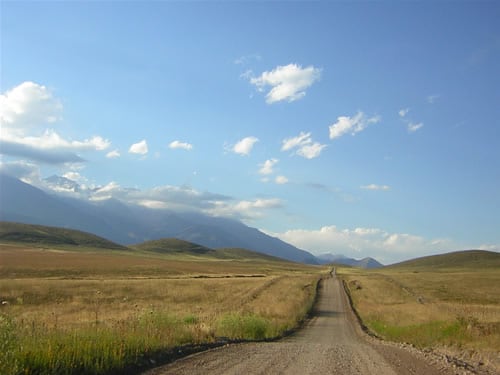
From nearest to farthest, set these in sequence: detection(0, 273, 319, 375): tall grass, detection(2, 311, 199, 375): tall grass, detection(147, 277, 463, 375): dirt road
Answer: detection(2, 311, 199, 375): tall grass < detection(0, 273, 319, 375): tall grass < detection(147, 277, 463, 375): dirt road

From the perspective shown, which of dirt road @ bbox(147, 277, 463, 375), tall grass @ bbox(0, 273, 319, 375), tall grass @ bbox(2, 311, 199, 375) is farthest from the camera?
dirt road @ bbox(147, 277, 463, 375)

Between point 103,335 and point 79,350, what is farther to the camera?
point 103,335

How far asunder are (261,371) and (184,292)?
42532 millimetres

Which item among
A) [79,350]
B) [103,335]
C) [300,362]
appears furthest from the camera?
[300,362]

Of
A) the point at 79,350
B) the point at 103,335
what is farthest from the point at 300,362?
the point at 79,350

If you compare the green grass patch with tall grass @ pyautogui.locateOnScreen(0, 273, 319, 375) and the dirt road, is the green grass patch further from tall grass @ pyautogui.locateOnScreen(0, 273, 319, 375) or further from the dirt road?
the dirt road

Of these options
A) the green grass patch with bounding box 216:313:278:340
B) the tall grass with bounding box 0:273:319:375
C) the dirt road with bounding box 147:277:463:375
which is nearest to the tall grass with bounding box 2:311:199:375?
the tall grass with bounding box 0:273:319:375

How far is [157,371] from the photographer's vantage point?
11914mm

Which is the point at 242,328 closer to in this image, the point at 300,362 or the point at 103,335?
the point at 300,362

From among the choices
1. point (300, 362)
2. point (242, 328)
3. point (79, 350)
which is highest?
point (79, 350)

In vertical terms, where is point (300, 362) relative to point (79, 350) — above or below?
below

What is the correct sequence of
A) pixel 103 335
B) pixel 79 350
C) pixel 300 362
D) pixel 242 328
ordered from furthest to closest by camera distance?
pixel 242 328 < pixel 300 362 < pixel 103 335 < pixel 79 350

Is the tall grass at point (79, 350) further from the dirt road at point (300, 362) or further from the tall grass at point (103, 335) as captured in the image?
the dirt road at point (300, 362)

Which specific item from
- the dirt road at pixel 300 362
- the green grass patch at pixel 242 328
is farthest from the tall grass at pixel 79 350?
the green grass patch at pixel 242 328
